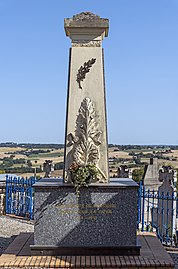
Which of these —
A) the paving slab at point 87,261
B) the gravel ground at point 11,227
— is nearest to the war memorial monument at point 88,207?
the paving slab at point 87,261

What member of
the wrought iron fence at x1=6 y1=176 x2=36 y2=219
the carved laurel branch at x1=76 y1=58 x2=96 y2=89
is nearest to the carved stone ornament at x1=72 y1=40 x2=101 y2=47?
the carved laurel branch at x1=76 y1=58 x2=96 y2=89

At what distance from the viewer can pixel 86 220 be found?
7090 mm

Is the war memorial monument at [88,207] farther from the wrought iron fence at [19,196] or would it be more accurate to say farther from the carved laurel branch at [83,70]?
the wrought iron fence at [19,196]

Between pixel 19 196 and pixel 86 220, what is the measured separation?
589cm

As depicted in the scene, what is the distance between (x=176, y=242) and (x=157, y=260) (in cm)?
372

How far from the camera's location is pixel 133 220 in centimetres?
705

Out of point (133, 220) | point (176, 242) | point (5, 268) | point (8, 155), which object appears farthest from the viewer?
point (8, 155)

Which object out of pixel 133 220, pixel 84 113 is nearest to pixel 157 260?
pixel 133 220

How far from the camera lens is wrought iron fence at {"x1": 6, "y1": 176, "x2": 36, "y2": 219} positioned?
40.5 ft

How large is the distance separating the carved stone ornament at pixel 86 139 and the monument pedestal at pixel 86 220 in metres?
0.44

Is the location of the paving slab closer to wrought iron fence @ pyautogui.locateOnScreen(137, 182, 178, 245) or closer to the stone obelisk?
the stone obelisk

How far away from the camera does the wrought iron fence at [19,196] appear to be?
40.5 feet

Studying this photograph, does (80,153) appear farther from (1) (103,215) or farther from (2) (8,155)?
(2) (8,155)

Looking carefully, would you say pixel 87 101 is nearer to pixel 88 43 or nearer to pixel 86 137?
pixel 86 137
